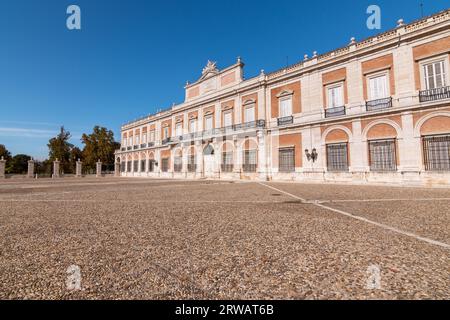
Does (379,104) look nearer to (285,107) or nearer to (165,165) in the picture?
(285,107)

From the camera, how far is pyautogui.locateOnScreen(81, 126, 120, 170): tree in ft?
143

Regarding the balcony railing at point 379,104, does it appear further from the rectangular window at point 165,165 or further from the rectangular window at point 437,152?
the rectangular window at point 165,165

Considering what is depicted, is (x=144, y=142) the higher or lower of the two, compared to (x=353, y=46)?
lower

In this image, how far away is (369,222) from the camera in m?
4.22

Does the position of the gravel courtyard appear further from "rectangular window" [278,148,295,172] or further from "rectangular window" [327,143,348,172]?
"rectangular window" [278,148,295,172]

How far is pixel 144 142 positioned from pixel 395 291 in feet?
121

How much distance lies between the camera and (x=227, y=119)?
76.0ft

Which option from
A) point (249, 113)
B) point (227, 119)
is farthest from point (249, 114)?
point (227, 119)

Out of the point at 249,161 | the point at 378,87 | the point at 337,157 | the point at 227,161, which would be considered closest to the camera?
the point at 378,87

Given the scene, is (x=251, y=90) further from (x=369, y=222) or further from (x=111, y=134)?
(x=111, y=134)

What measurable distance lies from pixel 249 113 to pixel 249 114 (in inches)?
3.8
